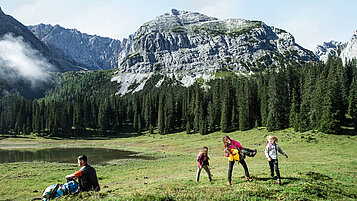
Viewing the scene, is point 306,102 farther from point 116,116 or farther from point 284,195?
point 116,116

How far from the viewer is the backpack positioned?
1191 cm

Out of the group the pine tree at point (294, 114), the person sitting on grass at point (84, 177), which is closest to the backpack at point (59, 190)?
the person sitting on grass at point (84, 177)

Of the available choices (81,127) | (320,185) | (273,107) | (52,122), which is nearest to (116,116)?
(81,127)

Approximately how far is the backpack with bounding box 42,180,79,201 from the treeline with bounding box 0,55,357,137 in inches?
2258

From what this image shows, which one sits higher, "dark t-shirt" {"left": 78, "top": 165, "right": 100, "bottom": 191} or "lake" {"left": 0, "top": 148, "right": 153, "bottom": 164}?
"dark t-shirt" {"left": 78, "top": 165, "right": 100, "bottom": 191}

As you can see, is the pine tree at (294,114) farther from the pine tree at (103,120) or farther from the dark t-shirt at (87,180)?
the pine tree at (103,120)

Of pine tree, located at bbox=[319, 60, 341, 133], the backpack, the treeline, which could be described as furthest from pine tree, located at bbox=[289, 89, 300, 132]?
the backpack

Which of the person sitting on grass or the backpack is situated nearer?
the backpack

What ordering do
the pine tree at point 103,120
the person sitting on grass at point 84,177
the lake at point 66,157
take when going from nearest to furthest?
the person sitting on grass at point 84,177 < the lake at point 66,157 < the pine tree at point 103,120

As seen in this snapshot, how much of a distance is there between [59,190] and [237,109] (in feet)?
269

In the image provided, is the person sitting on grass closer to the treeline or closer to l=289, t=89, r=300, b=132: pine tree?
the treeline

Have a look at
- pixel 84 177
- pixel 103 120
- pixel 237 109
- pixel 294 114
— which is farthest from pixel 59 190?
pixel 103 120

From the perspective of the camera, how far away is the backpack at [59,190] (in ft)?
39.1

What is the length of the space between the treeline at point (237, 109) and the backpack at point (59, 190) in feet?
188
